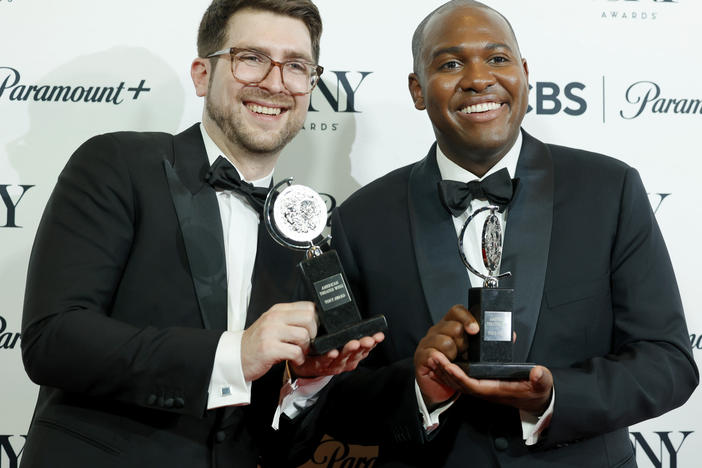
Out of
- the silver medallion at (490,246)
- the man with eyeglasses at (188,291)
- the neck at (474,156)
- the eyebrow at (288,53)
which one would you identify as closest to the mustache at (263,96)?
A: the man with eyeglasses at (188,291)

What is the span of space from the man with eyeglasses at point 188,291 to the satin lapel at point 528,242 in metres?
0.42

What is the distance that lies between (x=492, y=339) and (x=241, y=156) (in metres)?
0.99

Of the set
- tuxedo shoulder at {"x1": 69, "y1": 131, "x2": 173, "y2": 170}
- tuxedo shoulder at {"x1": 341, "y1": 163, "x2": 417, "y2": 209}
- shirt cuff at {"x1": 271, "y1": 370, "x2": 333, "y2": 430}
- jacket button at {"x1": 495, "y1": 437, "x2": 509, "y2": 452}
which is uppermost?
tuxedo shoulder at {"x1": 69, "y1": 131, "x2": 173, "y2": 170}

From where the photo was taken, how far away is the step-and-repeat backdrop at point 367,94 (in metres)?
2.98

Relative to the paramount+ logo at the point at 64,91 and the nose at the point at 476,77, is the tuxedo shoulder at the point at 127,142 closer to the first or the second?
the paramount+ logo at the point at 64,91

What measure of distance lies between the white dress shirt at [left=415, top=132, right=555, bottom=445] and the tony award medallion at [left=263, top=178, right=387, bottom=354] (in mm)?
300

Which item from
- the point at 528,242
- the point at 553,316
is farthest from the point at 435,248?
the point at 553,316

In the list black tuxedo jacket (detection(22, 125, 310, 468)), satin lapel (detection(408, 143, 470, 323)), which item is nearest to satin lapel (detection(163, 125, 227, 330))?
black tuxedo jacket (detection(22, 125, 310, 468))

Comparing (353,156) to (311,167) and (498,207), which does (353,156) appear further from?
(498,207)

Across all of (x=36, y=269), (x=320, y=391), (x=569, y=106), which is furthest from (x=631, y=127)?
(x=36, y=269)

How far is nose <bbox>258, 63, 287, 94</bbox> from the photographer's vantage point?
2.37 m

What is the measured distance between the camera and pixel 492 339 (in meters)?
1.83

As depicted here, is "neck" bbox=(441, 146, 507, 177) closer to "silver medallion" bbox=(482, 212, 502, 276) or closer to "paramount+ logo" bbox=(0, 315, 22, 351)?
"silver medallion" bbox=(482, 212, 502, 276)

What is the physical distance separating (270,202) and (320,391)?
59 cm
